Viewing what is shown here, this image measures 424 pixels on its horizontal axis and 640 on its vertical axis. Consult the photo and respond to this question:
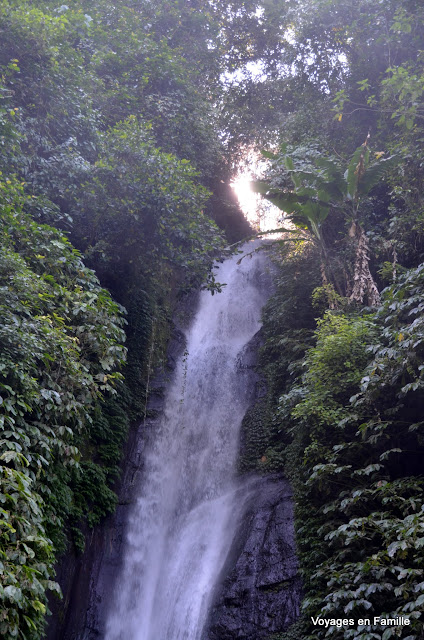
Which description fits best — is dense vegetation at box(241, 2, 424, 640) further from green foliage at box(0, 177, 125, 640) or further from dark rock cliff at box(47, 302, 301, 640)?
green foliage at box(0, 177, 125, 640)

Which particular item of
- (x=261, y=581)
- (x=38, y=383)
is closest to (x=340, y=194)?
(x=38, y=383)

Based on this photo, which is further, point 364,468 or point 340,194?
point 340,194

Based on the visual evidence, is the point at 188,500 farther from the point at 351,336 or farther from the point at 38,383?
the point at 351,336

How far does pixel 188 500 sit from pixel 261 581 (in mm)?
2799

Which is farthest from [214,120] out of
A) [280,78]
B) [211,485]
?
[211,485]

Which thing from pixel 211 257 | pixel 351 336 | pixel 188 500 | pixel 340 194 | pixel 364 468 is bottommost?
pixel 364 468

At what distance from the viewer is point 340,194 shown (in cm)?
1166

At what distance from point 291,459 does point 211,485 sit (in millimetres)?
1926

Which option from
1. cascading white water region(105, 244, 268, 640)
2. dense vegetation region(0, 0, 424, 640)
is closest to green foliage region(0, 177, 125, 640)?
dense vegetation region(0, 0, 424, 640)

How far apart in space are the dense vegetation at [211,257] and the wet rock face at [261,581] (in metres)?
0.39

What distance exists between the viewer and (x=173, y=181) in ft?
39.9

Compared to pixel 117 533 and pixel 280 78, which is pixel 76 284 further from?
pixel 280 78

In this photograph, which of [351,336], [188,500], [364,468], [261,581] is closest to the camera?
[364,468]

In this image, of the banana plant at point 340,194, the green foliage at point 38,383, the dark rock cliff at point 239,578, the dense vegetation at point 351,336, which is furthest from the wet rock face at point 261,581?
the banana plant at point 340,194
